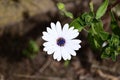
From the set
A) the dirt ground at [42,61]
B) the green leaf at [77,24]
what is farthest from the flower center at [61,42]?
the dirt ground at [42,61]

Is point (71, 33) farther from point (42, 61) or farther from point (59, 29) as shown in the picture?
point (42, 61)

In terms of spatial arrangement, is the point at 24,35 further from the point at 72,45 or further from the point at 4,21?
the point at 72,45

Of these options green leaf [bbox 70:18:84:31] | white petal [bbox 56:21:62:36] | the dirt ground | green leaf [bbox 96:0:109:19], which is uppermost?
the dirt ground

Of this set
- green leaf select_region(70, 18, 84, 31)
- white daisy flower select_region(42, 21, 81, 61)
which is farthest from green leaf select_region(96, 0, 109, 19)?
white daisy flower select_region(42, 21, 81, 61)

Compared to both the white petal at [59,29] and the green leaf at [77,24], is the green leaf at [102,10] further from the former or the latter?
the white petal at [59,29]

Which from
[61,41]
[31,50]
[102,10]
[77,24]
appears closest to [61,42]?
[61,41]

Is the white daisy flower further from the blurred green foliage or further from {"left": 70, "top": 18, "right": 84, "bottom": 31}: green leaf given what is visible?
the blurred green foliage
